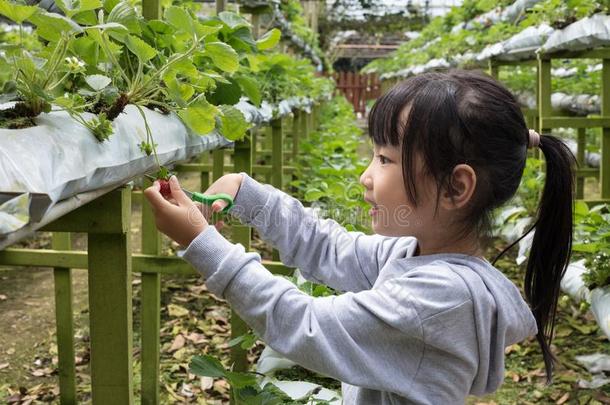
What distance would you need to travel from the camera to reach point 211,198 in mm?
1523

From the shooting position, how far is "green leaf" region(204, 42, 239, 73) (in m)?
1.42

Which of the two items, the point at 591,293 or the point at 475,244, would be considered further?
the point at 591,293

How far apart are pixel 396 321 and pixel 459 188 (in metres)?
0.32

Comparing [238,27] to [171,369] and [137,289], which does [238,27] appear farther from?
[137,289]

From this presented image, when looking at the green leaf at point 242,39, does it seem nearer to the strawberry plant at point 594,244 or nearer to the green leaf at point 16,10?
the green leaf at point 16,10

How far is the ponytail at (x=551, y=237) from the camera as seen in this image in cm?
162

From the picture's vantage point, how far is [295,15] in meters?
8.20

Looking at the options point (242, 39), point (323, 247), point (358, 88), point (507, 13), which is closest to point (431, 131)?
point (323, 247)

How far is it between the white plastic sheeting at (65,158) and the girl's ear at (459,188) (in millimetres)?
585

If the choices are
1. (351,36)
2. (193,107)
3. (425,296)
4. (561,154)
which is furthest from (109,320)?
(351,36)

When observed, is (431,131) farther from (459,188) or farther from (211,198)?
(211,198)

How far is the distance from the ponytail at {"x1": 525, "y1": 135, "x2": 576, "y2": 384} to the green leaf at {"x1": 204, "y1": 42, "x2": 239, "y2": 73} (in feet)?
2.35

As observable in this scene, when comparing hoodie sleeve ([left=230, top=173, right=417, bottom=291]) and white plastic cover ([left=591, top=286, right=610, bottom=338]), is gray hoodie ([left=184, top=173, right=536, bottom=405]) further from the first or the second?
white plastic cover ([left=591, top=286, right=610, bottom=338])

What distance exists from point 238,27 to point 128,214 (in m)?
0.71
